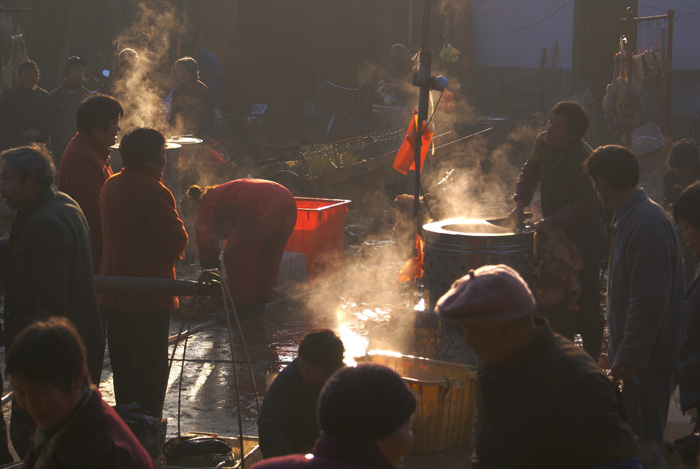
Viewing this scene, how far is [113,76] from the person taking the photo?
39.0ft

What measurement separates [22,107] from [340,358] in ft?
26.5

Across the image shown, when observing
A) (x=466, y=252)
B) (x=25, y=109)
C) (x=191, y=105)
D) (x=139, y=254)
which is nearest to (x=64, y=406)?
(x=139, y=254)

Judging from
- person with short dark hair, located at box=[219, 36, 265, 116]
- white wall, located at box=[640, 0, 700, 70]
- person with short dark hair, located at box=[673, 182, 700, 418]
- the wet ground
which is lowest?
the wet ground

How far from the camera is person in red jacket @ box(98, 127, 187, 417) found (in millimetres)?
4898

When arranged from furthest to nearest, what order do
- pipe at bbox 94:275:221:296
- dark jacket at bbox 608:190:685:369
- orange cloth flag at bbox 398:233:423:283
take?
1. orange cloth flag at bbox 398:233:423:283
2. pipe at bbox 94:275:221:296
3. dark jacket at bbox 608:190:685:369

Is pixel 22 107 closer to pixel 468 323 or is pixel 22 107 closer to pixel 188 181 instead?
pixel 188 181

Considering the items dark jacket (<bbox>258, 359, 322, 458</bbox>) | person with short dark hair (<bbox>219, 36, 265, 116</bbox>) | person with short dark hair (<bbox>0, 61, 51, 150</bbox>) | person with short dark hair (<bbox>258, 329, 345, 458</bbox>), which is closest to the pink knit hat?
person with short dark hair (<bbox>258, 329, 345, 458</bbox>)

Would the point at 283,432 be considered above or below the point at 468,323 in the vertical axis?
below

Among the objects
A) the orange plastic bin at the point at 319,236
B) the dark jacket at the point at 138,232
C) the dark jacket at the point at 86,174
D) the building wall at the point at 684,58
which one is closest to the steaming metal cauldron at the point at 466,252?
the dark jacket at the point at 138,232

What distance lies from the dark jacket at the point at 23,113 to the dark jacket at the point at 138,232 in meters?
6.08

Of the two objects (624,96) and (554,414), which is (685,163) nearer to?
(554,414)

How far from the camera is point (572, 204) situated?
18.3 ft

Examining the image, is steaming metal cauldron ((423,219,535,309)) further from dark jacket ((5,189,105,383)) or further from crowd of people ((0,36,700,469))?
dark jacket ((5,189,105,383))

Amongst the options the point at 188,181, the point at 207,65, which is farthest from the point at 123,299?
the point at 207,65
